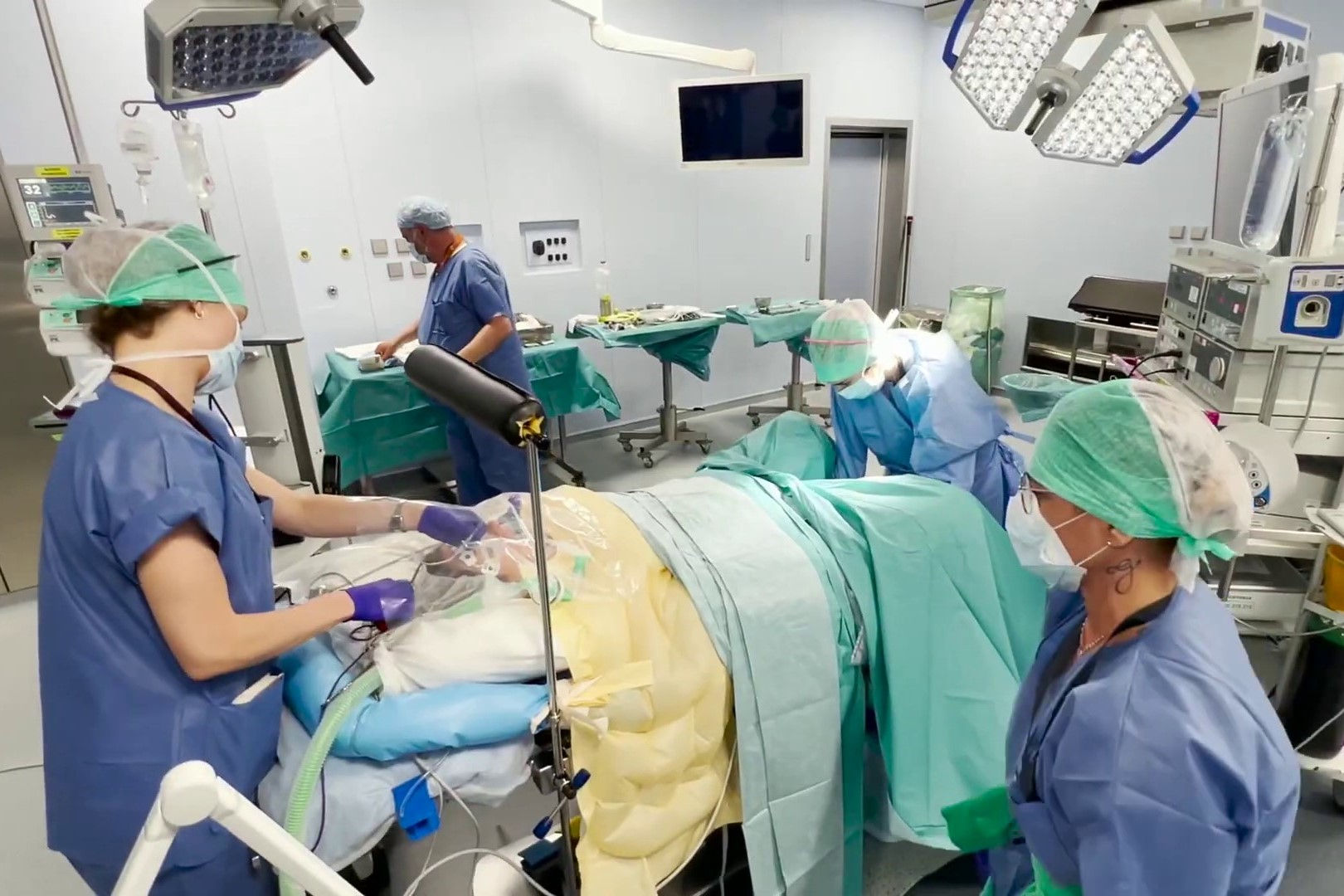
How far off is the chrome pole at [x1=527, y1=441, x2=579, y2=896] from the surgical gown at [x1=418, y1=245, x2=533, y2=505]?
185cm

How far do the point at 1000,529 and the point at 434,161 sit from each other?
331 cm

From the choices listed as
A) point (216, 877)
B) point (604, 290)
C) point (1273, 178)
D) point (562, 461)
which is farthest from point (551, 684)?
point (604, 290)

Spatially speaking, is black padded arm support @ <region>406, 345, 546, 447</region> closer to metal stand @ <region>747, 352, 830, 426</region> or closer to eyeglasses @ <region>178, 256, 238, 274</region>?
eyeglasses @ <region>178, 256, 238, 274</region>

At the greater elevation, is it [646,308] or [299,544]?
[646,308]

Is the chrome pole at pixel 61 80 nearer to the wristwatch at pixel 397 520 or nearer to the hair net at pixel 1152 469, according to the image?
the wristwatch at pixel 397 520

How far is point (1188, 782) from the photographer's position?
31.4 inches

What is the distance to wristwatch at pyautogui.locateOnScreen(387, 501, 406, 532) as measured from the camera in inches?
59.0

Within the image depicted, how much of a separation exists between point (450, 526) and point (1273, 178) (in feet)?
6.54

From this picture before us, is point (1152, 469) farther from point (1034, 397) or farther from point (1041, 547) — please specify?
point (1034, 397)

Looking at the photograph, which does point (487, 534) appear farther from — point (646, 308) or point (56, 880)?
point (646, 308)

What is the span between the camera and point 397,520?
1.50 m

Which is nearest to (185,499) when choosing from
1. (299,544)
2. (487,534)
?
(487,534)

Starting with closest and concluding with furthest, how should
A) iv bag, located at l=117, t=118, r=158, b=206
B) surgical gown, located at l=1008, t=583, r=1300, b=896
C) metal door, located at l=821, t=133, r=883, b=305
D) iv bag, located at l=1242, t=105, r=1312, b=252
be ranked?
surgical gown, located at l=1008, t=583, r=1300, b=896 < iv bag, located at l=1242, t=105, r=1312, b=252 < iv bag, located at l=117, t=118, r=158, b=206 < metal door, located at l=821, t=133, r=883, b=305

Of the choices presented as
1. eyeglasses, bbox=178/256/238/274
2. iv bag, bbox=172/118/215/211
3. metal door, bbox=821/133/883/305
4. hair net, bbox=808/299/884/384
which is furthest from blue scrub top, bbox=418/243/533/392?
metal door, bbox=821/133/883/305
